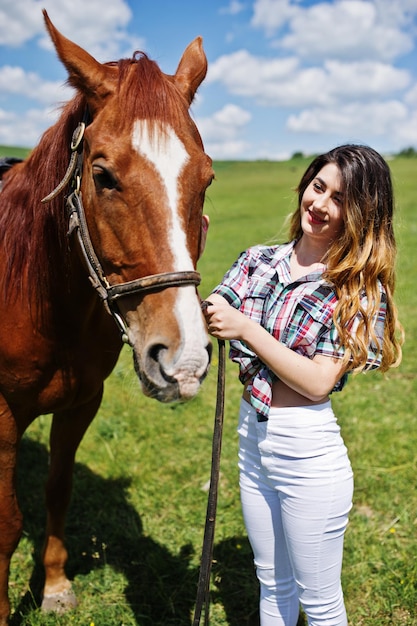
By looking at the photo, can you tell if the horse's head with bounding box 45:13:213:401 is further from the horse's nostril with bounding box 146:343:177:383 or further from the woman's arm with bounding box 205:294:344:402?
the woman's arm with bounding box 205:294:344:402

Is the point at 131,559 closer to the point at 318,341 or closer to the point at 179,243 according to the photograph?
the point at 318,341

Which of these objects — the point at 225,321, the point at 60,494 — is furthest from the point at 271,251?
the point at 60,494

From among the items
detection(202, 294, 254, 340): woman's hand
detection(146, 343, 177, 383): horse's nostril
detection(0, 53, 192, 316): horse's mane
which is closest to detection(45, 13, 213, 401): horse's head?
detection(146, 343, 177, 383): horse's nostril

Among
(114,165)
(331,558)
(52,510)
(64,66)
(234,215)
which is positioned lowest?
(52,510)

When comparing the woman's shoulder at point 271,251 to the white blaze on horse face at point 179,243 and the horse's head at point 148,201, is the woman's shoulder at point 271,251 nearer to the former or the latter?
the horse's head at point 148,201

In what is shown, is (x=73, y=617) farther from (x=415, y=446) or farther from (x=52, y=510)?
(x=415, y=446)

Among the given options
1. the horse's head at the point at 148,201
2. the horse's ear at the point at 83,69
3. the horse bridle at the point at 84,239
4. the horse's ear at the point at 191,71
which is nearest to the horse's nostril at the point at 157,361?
the horse's head at the point at 148,201

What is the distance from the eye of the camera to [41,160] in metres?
2.40

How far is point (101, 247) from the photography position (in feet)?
6.35

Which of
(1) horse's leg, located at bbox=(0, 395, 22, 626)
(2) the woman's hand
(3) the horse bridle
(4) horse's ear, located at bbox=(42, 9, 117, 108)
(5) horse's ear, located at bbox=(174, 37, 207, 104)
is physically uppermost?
(5) horse's ear, located at bbox=(174, 37, 207, 104)

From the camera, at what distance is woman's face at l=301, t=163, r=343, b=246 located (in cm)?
222

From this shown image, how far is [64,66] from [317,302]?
131cm

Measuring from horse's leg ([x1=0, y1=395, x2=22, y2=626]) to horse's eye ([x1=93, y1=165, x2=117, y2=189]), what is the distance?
4.25ft

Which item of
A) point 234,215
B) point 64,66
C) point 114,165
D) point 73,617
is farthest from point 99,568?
point 234,215
